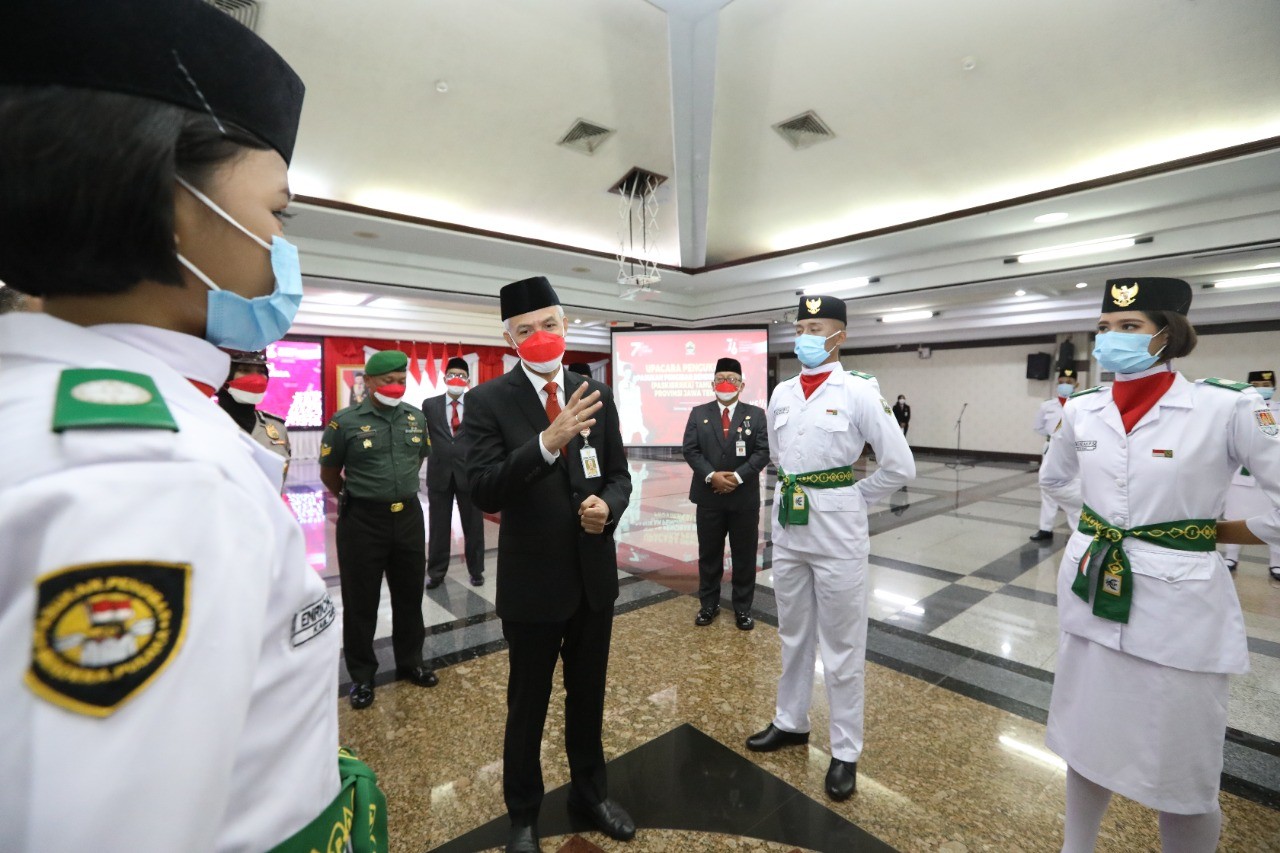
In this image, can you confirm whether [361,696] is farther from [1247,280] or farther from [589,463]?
[1247,280]

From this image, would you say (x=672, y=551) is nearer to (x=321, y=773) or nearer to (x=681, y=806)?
(x=681, y=806)

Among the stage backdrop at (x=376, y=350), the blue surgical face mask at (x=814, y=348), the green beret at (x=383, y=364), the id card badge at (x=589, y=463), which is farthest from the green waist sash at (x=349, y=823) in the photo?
the stage backdrop at (x=376, y=350)

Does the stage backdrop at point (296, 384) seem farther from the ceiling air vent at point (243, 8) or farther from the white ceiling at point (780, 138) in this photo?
the ceiling air vent at point (243, 8)

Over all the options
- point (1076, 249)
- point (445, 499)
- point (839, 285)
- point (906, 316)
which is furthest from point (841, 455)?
point (906, 316)

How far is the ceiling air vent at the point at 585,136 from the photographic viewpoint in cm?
472

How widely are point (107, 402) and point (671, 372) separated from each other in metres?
11.2

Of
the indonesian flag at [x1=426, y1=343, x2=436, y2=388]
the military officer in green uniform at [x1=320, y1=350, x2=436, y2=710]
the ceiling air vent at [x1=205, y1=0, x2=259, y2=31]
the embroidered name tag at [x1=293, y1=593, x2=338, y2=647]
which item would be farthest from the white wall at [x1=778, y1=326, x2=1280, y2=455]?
the embroidered name tag at [x1=293, y1=593, x2=338, y2=647]

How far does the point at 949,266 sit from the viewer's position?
7.28m

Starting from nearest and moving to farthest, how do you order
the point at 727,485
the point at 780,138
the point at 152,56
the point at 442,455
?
the point at 152,56 < the point at 727,485 < the point at 442,455 < the point at 780,138

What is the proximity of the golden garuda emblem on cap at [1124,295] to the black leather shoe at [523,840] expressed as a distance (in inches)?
105

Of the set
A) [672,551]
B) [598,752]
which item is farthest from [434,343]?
[598,752]

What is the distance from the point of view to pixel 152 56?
0.53 m

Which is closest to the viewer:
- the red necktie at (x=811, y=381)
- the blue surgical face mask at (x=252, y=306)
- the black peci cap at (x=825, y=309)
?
the blue surgical face mask at (x=252, y=306)

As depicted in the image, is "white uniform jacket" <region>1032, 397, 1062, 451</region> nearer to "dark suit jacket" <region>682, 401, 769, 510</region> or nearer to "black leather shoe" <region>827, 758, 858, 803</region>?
"dark suit jacket" <region>682, 401, 769, 510</region>
